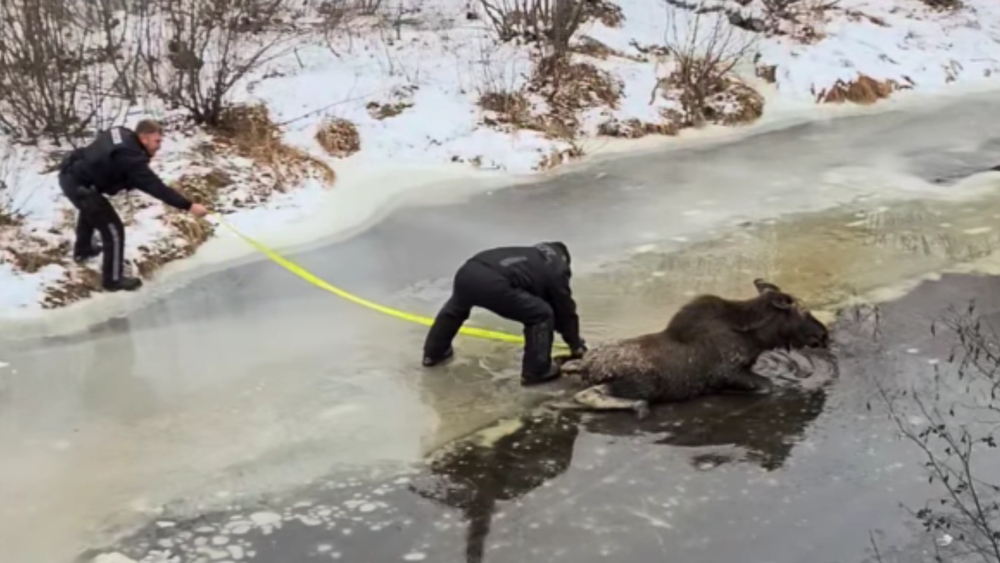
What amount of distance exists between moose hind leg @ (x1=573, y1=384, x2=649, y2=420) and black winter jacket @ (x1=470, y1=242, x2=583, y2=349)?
0.59 m

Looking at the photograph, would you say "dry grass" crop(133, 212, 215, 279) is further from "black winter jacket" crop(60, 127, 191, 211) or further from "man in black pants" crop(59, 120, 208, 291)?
"black winter jacket" crop(60, 127, 191, 211)

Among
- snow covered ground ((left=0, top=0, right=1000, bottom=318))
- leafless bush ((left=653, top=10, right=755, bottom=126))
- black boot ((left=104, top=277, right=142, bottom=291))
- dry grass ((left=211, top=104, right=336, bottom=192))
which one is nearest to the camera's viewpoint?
black boot ((left=104, top=277, right=142, bottom=291))

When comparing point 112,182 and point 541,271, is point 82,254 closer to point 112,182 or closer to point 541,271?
point 112,182

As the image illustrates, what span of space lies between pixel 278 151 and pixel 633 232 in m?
3.97

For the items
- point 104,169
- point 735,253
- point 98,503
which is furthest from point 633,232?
point 98,503

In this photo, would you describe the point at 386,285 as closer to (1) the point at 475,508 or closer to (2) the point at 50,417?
(2) the point at 50,417

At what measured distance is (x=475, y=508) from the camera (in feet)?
19.8

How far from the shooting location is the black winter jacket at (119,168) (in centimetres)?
877

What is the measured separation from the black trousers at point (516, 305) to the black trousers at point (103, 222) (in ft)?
10.5

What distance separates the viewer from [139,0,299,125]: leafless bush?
12742mm

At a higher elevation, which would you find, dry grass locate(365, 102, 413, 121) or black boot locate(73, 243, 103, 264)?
dry grass locate(365, 102, 413, 121)

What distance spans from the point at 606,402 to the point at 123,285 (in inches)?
168

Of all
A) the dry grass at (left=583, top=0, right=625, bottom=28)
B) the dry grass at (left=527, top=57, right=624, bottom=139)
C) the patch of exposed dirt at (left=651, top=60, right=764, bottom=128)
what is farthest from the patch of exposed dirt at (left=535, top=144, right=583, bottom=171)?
the dry grass at (left=583, top=0, right=625, bottom=28)

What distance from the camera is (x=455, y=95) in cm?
1464
